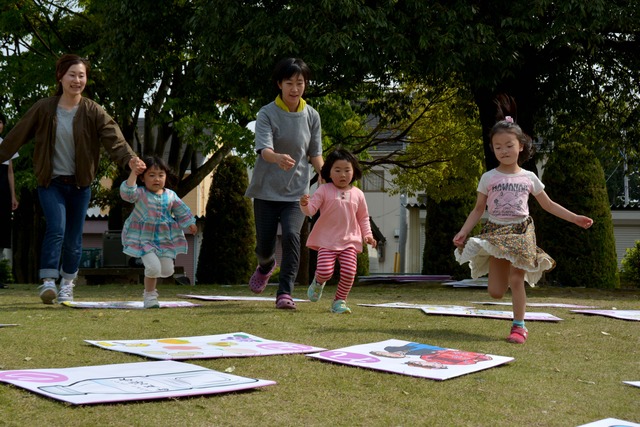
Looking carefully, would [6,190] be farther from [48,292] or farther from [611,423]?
[611,423]

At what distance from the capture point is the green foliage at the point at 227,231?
23734 millimetres

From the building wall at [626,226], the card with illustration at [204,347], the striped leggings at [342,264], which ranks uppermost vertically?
the building wall at [626,226]

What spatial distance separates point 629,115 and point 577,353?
44.6 ft

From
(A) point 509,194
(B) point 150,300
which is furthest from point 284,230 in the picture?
(A) point 509,194

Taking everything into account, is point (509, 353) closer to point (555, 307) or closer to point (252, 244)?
point (555, 307)

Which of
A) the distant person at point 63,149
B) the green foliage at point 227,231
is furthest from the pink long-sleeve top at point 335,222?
the green foliage at point 227,231

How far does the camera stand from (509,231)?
5.73 metres

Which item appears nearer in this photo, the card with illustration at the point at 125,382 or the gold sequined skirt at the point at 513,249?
the card with illustration at the point at 125,382

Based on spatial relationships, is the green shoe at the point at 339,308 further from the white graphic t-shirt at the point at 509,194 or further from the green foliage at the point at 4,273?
the green foliage at the point at 4,273

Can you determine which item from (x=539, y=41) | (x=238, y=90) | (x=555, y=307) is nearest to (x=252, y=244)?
(x=238, y=90)

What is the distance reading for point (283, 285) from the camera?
7.19 m

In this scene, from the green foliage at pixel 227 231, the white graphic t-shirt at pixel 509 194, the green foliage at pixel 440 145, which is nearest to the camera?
the white graphic t-shirt at pixel 509 194

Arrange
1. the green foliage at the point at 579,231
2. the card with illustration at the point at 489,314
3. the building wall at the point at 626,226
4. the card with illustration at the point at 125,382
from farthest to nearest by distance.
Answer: the building wall at the point at 626,226
the green foliage at the point at 579,231
the card with illustration at the point at 489,314
the card with illustration at the point at 125,382

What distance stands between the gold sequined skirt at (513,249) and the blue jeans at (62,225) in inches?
137
